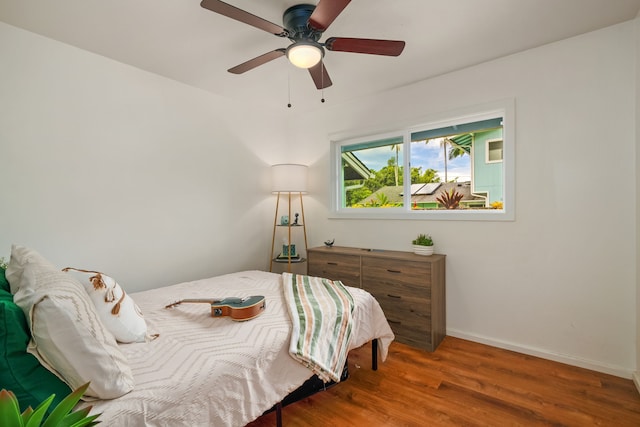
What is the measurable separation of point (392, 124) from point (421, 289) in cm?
177

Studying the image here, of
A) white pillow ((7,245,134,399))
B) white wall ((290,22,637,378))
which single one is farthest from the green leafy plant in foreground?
white wall ((290,22,637,378))

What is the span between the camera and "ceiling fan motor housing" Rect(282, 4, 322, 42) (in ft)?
6.04

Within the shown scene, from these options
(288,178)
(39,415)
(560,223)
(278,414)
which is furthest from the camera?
(288,178)

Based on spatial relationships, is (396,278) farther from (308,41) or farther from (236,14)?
(236,14)

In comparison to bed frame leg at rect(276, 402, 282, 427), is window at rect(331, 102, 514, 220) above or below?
above

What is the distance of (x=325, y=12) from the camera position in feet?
5.07

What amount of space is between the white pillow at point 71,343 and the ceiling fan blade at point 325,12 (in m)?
1.70

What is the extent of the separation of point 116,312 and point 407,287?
2.20m

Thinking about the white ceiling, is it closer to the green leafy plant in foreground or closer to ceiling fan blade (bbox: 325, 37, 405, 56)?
→ ceiling fan blade (bbox: 325, 37, 405, 56)

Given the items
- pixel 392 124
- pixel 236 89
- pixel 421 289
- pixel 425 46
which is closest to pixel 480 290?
pixel 421 289

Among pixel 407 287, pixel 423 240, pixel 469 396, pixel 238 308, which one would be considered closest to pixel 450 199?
pixel 423 240

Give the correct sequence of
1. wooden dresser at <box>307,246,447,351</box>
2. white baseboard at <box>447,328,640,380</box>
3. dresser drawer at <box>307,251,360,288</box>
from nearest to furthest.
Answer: white baseboard at <box>447,328,640,380</box>, wooden dresser at <box>307,246,447,351</box>, dresser drawer at <box>307,251,360,288</box>

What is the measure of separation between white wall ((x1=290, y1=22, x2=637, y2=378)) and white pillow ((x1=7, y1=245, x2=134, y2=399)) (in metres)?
2.71

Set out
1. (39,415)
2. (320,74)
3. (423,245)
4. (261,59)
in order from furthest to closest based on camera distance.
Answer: (423,245), (320,74), (261,59), (39,415)
